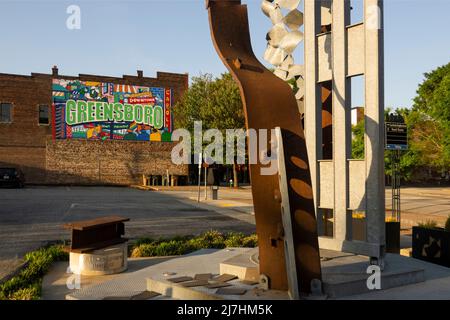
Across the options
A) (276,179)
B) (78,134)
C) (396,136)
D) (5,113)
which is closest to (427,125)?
(78,134)

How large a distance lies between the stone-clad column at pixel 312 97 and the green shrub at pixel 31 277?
4.93 metres

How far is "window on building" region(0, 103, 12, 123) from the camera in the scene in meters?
39.7

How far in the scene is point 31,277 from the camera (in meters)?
6.75

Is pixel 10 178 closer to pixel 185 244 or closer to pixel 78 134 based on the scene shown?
pixel 78 134

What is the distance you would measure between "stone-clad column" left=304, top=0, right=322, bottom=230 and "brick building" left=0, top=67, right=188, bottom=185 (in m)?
35.5

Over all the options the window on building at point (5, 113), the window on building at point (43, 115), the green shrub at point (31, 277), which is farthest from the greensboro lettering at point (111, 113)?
the green shrub at point (31, 277)

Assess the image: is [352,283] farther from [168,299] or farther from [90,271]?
[90,271]

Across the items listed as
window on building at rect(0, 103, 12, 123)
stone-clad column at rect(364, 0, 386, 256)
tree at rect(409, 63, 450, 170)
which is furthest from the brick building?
stone-clad column at rect(364, 0, 386, 256)

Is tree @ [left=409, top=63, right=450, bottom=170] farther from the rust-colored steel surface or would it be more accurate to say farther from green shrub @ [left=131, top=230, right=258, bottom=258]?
the rust-colored steel surface

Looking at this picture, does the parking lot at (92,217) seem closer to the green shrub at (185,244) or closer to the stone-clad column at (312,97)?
the green shrub at (185,244)

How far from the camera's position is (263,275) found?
562 centimetres

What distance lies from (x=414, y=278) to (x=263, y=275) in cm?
245

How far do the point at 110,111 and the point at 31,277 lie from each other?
36.5 metres
